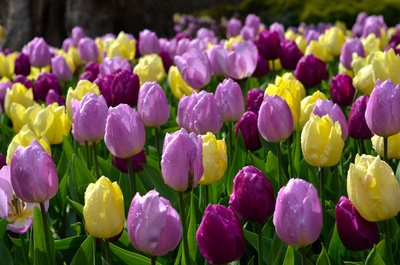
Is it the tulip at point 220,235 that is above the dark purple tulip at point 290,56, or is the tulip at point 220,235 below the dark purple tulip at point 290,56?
above

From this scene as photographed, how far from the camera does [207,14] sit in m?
16.3

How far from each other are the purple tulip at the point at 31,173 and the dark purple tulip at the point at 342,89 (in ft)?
5.05

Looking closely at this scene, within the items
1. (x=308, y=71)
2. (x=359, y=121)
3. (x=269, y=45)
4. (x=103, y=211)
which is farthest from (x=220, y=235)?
(x=269, y=45)

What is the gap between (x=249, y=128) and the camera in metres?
2.22

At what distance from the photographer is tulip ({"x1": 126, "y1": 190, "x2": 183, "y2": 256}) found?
127cm

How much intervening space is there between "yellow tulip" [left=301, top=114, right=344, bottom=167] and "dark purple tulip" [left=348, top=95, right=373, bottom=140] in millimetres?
411

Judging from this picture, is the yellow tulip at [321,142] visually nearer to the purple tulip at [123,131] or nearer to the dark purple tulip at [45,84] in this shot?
the purple tulip at [123,131]

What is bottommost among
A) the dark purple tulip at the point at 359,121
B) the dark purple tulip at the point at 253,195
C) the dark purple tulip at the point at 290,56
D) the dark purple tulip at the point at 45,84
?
the dark purple tulip at the point at 45,84

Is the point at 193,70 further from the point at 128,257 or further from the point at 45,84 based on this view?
the point at 128,257

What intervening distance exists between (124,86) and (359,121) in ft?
3.31

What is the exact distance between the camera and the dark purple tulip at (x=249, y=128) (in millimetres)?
2213

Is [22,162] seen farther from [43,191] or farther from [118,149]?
[118,149]

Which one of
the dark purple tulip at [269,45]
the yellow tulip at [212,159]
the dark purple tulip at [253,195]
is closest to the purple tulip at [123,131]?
the yellow tulip at [212,159]

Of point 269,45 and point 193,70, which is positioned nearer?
point 193,70
